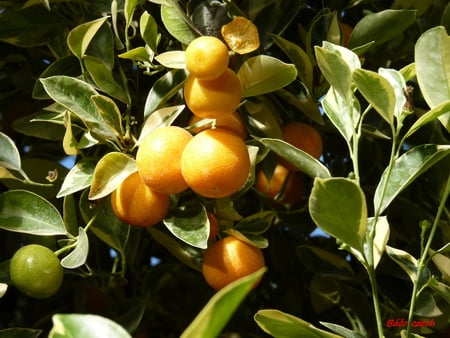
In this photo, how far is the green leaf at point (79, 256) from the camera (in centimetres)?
78

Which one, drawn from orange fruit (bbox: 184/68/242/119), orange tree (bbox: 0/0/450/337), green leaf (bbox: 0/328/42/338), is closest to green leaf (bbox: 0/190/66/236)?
orange tree (bbox: 0/0/450/337)

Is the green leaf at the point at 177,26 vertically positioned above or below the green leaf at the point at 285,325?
above

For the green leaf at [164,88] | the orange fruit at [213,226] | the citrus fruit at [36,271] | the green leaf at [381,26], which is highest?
the green leaf at [381,26]

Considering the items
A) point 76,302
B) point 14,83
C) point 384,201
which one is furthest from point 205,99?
point 76,302

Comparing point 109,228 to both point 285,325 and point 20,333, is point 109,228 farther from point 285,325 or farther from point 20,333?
point 285,325

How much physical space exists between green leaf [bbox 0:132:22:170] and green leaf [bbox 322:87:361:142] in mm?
344

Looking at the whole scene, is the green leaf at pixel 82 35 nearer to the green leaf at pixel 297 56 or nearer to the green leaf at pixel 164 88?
the green leaf at pixel 164 88

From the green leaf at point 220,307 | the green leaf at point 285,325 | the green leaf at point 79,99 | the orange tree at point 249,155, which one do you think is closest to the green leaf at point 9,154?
the orange tree at point 249,155

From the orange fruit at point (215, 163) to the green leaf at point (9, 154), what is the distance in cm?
23

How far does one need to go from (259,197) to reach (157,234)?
0.19 meters

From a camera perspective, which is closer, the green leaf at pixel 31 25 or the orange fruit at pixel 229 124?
the orange fruit at pixel 229 124

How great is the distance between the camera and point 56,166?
96cm

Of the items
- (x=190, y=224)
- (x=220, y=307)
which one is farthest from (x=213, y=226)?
(x=220, y=307)

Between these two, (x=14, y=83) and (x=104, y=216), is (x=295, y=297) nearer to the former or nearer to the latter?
(x=104, y=216)
